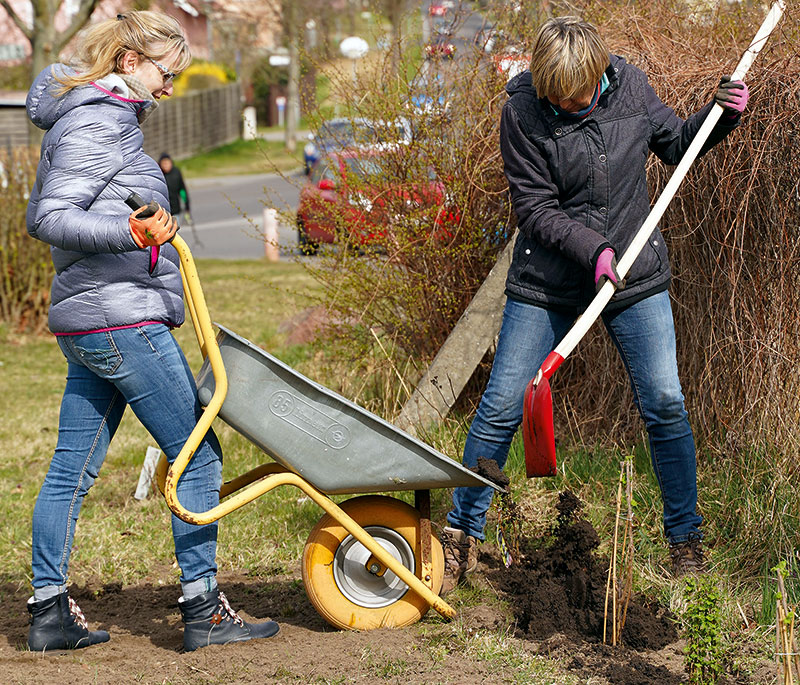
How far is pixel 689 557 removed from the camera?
3.35 m

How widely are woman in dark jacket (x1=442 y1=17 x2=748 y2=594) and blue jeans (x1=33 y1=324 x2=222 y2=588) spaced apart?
82cm

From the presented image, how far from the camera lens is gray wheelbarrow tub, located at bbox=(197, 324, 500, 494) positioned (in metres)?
3.02

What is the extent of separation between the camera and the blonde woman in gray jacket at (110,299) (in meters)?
2.88

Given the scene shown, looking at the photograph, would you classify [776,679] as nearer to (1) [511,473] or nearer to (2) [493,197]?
(1) [511,473]

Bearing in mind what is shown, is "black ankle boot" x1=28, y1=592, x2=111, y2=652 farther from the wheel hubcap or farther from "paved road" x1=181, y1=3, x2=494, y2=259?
"paved road" x1=181, y1=3, x2=494, y2=259

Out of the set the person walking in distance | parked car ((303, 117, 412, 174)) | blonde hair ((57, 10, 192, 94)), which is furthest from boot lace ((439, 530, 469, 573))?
the person walking in distance

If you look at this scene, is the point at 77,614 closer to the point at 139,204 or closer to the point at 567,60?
the point at 139,204

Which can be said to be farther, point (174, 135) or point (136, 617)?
point (174, 135)

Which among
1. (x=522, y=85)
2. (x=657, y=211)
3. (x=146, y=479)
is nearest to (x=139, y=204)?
(x=522, y=85)

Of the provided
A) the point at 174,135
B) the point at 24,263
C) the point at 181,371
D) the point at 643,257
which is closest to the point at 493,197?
the point at 643,257

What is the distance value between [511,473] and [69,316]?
1912 mm

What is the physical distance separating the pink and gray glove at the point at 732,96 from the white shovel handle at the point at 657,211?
0.02m

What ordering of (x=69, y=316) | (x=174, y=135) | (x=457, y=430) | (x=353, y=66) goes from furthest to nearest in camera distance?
(x=174, y=135)
(x=353, y=66)
(x=457, y=430)
(x=69, y=316)

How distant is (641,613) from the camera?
3184 millimetres
